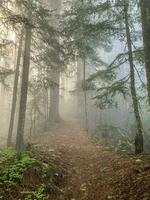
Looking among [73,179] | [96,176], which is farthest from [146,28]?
[73,179]

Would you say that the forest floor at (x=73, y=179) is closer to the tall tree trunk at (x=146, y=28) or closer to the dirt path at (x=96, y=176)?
the dirt path at (x=96, y=176)

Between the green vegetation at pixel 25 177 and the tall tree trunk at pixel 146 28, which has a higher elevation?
the tall tree trunk at pixel 146 28

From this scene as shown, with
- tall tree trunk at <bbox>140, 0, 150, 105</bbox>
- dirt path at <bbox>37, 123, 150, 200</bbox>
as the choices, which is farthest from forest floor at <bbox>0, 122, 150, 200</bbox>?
tall tree trunk at <bbox>140, 0, 150, 105</bbox>

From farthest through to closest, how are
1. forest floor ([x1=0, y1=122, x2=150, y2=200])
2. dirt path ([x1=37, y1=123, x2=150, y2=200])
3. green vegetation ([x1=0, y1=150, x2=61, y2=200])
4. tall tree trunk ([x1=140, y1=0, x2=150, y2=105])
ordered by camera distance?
1. tall tree trunk ([x1=140, y1=0, x2=150, y2=105])
2. green vegetation ([x1=0, y1=150, x2=61, y2=200])
3. dirt path ([x1=37, y1=123, x2=150, y2=200])
4. forest floor ([x1=0, y1=122, x2=150, y2=200])

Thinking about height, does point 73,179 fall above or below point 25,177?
below

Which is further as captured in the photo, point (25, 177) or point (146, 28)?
point (146, 28)

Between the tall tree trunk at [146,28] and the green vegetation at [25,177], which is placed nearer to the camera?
the green vegetation at [25,177]

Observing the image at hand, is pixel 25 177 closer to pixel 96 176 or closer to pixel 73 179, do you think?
pixel 73 179

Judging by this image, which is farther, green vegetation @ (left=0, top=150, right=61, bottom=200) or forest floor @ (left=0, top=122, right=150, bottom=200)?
green vegetation @ (left=0, top=150, right=61, bottom=200)

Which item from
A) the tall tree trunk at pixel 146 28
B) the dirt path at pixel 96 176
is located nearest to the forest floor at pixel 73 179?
the dirt path at pixel 96 176

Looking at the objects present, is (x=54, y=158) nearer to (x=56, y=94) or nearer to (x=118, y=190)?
(x=118, y=190)

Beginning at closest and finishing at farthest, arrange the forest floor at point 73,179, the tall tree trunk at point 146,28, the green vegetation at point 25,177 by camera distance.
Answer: the forest floor at point 73,179 < the green vegetation at point 25,177 < the tall tree trunk at point 146,28

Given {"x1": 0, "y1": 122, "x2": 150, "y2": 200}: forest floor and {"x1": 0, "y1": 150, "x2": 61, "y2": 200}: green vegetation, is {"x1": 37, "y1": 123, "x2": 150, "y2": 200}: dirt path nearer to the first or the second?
{"x1": 0, "y1": 122, "x2": 150, "y2": 200}: forest floor

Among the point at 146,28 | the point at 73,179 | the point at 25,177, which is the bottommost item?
the point at 73,179
